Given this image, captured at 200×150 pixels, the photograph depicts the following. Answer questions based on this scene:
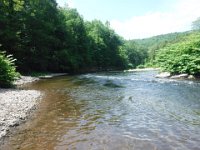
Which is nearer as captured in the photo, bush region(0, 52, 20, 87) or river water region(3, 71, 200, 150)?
river water region(3, 71, 200, 150)

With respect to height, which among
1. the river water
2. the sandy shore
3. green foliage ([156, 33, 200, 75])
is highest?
green foliage ([156, 33, 200, 75])

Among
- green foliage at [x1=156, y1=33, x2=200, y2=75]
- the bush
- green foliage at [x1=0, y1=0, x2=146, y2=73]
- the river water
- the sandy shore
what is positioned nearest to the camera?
the river water

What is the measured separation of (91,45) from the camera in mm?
76375

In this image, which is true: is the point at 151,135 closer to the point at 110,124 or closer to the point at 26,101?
the point at 110,124

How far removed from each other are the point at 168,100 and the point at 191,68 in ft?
53.6

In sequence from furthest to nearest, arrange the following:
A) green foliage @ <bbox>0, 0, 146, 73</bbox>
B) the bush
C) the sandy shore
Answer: green foliage @ <bbox>0, 0, 146, 73</bbox> → the bush → the sandy shore

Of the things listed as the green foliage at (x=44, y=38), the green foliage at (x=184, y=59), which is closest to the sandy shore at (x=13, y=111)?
the green foliage at (x=44, y=38)

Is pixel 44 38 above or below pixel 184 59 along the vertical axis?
above

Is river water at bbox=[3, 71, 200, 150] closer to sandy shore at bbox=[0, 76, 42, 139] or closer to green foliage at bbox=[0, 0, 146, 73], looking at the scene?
sandy shore at bbox=[0, 76, 42, 139]

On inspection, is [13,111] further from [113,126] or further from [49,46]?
[49,46]

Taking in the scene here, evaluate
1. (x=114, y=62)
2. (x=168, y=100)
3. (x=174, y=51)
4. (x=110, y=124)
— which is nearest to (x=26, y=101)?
(x=110, y=124)

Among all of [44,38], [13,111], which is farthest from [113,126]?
[44,38]

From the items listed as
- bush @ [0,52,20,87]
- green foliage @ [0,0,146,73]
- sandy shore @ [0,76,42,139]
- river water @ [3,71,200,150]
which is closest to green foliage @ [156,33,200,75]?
river water @ [3,71,200,150]

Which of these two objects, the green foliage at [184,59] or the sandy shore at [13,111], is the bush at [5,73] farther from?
the green foliage at [184,59]
